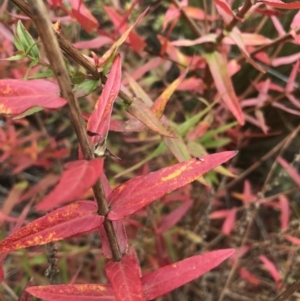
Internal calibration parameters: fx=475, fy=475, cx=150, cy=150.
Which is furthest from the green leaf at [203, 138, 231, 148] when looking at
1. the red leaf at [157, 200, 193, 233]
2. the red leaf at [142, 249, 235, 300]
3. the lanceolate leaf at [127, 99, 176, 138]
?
the red leaf at [142, 249, 235, 300]

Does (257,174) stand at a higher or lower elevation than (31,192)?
lower

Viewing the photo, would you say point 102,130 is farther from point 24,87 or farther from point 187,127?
point 187,127

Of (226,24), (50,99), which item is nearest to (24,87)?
(50,99)

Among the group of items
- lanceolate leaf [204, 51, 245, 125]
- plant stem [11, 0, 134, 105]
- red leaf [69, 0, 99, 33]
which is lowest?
lanceolate leaf [204, 51, 245, 125]

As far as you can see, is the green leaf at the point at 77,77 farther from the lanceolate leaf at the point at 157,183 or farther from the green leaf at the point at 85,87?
the lanceolate leaf at the point at 157,183

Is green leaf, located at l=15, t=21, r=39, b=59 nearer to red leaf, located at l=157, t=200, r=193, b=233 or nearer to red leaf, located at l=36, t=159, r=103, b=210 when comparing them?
red leaf, located at l=36, t=159, r=103, b=210
